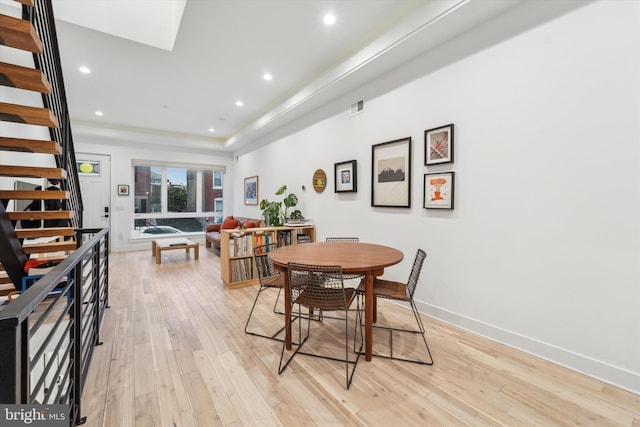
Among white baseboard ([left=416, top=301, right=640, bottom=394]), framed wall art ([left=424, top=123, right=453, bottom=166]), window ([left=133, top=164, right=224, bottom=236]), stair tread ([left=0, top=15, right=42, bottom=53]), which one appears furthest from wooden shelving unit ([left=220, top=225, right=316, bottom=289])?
window ([left=133, top=164, right=224, bottom=236])

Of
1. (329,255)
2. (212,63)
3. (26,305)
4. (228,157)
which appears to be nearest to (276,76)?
(212,63)

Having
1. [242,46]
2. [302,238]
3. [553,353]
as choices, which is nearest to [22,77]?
[242,46]

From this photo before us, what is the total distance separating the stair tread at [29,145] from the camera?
1.94 meters

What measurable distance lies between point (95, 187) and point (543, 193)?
8766mm

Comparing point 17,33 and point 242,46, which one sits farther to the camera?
point 242,46

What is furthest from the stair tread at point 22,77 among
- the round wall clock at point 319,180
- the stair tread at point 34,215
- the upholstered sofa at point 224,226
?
the upholstered sofa at point 224,226

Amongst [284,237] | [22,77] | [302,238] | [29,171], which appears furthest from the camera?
[302,238]

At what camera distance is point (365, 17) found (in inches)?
117

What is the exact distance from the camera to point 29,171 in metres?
2.16

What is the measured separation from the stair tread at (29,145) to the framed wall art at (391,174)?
321cm

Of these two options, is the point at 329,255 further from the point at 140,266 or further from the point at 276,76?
the point at 140,266

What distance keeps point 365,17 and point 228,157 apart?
6.72 metres

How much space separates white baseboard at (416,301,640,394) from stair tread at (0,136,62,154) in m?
3.80

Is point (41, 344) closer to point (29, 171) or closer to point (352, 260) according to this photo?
point (29, 171)
